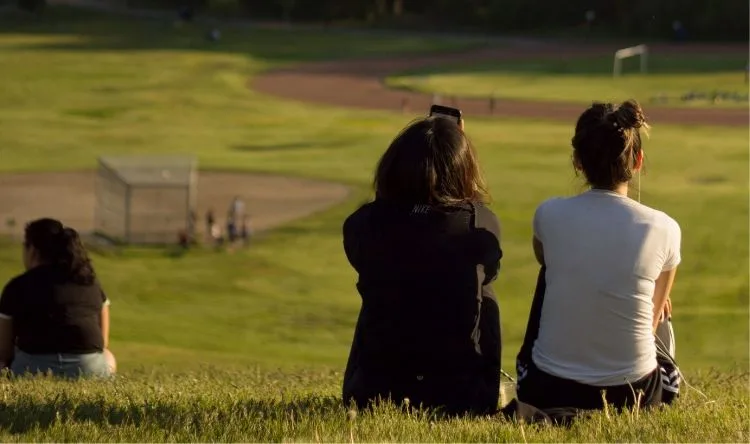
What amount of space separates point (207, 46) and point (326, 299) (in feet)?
171

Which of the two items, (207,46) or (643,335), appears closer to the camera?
Answer: (643,335)

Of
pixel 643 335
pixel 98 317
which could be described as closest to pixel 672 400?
pixel 643 335

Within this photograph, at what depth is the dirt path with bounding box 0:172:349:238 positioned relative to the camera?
2528 cm

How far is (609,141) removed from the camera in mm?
5602

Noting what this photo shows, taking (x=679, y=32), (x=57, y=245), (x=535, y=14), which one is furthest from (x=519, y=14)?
(x=57, y=245)

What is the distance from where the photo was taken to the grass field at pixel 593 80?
164 ft

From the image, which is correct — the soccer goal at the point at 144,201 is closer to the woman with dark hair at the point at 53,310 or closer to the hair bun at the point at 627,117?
the woman with dark hair at the point at 53,310

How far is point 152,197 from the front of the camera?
86.0ft

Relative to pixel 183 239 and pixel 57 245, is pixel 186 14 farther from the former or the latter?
pixel 57 245

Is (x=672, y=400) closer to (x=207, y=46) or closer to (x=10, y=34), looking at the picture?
(x=207, y=46)

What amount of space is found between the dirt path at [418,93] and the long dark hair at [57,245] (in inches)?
1390

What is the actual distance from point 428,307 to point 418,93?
152ft

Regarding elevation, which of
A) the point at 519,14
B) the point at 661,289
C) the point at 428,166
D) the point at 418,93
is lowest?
the point at 418,93

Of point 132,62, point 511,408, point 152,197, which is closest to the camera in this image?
point 511,408
